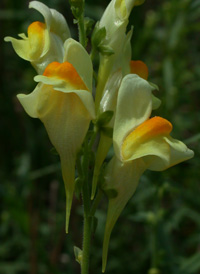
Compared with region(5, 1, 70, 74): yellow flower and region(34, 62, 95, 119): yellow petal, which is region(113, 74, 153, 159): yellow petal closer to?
region(34, 62, 95, 119): yellow petal

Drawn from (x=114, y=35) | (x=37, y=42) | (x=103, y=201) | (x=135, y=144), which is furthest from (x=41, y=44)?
(x=103, y=201)

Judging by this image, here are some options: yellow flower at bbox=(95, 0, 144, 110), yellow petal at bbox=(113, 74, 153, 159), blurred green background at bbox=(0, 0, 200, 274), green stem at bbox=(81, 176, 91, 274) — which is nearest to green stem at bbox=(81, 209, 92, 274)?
green stem at bbox=(81, 176, 91, 274)

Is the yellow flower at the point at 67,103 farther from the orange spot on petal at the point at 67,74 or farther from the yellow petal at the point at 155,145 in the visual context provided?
the yellow petal at the point at 155,145

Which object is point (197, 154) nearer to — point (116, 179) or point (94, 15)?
point (116, 179)

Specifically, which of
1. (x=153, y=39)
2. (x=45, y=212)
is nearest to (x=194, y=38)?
(x=153, y=39)

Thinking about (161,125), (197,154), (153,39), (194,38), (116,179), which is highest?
(161,125)

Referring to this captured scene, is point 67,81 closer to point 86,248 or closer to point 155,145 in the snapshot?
point 155,145
